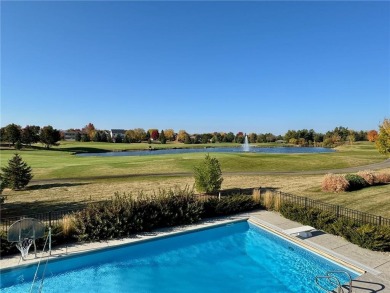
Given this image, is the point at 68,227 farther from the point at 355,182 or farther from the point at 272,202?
the point at 355,182

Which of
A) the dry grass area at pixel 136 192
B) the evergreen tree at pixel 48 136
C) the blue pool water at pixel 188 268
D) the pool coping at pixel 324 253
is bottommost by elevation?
the blue pool water at pixel 188 268

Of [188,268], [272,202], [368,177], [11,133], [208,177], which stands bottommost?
[188,268]

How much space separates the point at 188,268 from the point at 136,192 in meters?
13.3

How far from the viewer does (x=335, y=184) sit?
81.1 feet

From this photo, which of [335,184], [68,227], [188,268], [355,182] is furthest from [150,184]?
[355,182]

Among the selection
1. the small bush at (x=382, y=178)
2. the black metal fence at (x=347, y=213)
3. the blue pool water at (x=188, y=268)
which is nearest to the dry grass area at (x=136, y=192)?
the small bush at (x=382, y=178)

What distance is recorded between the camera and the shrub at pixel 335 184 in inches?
964

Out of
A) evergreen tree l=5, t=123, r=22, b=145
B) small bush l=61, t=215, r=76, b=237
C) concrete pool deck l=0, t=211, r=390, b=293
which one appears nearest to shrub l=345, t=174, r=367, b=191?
concrete pool deck l=0, t=211, r=390, b=293

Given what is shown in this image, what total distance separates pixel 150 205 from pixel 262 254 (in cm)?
691

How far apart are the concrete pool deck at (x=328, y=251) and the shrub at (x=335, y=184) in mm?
9285

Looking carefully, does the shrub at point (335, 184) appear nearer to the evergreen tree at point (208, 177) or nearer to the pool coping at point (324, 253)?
the evergreen tree at point (208, 177)

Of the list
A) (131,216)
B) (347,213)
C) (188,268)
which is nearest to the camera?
(188,268)

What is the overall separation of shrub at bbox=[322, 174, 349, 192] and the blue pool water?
11.7 metres

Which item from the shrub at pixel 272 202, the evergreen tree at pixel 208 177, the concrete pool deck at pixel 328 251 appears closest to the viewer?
the concrete pool deck at pixel 328 251
